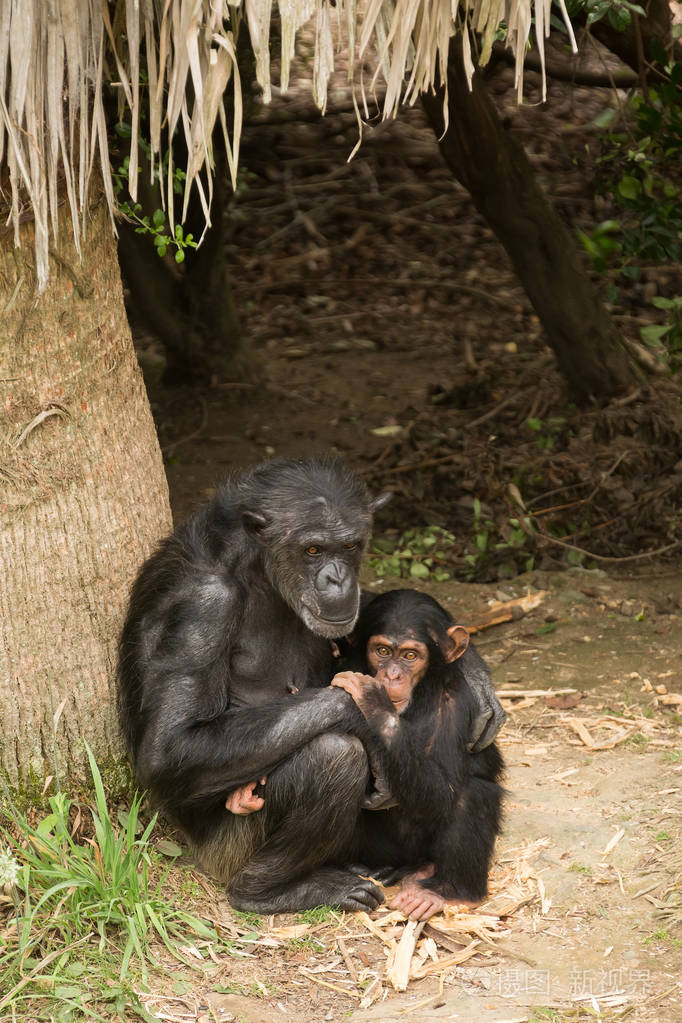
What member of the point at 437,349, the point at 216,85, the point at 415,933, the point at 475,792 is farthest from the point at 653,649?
the point at 437,349

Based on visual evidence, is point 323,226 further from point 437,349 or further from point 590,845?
point 590,845

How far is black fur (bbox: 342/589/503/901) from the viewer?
4402 millimetres

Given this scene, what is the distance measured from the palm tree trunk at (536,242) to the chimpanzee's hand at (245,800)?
4896mm

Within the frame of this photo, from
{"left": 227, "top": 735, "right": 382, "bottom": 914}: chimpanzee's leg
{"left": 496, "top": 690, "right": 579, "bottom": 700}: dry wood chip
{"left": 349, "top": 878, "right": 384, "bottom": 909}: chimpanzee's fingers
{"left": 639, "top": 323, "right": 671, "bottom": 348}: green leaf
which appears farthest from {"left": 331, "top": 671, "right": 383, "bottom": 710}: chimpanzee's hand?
{"left": 639, "top": 323, "right": 671, "bottom": 348}: green leaf

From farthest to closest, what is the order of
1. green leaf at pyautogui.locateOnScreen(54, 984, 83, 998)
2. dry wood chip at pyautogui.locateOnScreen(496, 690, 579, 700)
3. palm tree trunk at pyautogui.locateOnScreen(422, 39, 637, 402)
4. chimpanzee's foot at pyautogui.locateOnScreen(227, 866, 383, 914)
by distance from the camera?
palm tree trunk at pyautogui.locateOnScreen(422, 39, 637, 402), dry wood chip at pyautogui.locateOnScreen(496, 690, 579, 700), chimpanzee's foot at pyautogui.locateOnScreen(227, 866, 383, 914), green leaf at pyautogui.locateOnScreen(54, 984, 83, 998)

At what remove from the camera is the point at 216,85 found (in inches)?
155

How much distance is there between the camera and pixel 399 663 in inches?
→ 179

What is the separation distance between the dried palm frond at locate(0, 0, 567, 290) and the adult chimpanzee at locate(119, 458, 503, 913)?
3.65 ft

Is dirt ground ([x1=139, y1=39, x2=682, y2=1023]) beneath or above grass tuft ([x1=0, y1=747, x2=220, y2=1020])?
beneath

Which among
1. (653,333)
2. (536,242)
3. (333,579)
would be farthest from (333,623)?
(536,242)

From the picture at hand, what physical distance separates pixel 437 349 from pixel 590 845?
6917 millimetres

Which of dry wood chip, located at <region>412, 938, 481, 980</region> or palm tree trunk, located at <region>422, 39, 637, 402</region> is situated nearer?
dry wood chip, located at <region>412, 938, 481, 980</region>

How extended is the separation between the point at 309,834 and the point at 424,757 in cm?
52

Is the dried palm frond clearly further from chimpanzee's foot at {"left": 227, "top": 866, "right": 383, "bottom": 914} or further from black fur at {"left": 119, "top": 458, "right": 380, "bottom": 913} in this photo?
chimpanzee's foot at {"left": 227, "top": 866, "right": 383, "bottom": 914}
